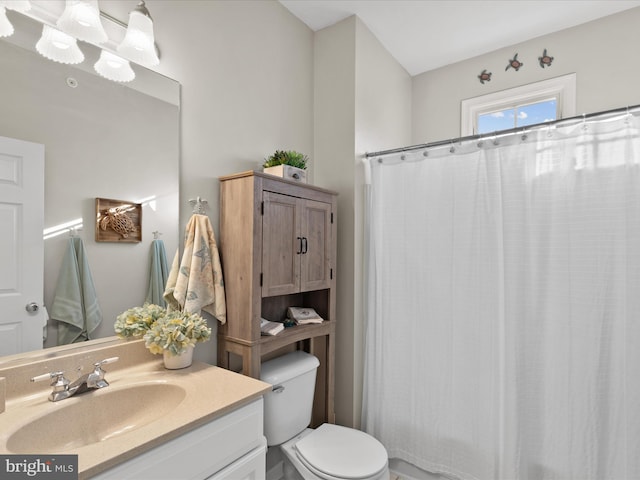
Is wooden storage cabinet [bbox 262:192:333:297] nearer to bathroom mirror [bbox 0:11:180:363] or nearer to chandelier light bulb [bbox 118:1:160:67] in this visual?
bathroom mirror [bbox 0:11:180:363]

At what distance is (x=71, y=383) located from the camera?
1.15m

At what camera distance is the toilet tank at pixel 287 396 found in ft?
5.43

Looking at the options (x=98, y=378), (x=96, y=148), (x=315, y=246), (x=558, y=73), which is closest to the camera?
(x=98, y=378)

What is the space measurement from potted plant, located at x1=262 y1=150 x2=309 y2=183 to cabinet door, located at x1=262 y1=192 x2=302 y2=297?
12cm

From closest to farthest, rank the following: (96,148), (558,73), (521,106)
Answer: (96,148) < (558,73) < (521,106)

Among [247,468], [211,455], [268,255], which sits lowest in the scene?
[247,468]

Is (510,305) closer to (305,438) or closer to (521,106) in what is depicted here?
(305,438)

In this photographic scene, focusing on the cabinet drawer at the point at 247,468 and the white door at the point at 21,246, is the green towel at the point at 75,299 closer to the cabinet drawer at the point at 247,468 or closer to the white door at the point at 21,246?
the white door at the point at 21,246

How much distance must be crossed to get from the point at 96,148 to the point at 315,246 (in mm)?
1082

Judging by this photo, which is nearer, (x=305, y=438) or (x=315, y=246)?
(x=305, y=438)

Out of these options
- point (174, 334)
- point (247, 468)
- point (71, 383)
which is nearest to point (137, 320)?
point (174, 334)

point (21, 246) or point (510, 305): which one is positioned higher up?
point (21, 246)

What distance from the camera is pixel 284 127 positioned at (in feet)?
6.86

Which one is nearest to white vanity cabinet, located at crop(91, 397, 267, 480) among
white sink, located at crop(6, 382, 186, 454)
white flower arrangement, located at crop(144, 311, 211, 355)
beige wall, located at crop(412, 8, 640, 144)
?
white sink, located at crop(6, 382, 186, 454)
